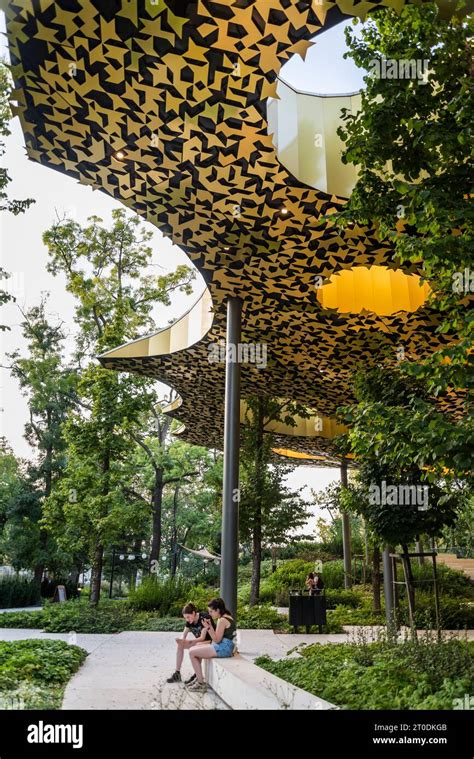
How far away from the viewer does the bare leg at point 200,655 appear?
6.82 metres

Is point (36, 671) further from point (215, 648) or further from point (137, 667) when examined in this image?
point (215, 648)

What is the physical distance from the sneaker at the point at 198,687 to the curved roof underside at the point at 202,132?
540 centimetres

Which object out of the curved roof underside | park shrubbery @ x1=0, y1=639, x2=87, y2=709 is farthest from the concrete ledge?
the curved roof underside

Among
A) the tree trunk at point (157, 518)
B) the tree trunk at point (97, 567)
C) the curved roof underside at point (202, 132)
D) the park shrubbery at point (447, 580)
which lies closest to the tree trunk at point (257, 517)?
the tree trunk at point (97, 567)

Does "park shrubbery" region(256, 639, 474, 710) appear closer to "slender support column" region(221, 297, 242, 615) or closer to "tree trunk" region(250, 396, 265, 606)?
"slender support column" region(221, 297, 242, 615)

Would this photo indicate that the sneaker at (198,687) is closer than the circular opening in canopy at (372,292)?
Yes

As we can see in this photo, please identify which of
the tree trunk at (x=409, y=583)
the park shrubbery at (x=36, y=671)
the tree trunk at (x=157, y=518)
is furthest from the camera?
the tree trunk at (x=157, y=518)

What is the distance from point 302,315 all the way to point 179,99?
21.2 ft

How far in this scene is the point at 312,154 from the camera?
28.1 feet

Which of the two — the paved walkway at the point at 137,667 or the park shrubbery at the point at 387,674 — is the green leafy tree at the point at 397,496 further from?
the paved walkway at the point at 137,667
